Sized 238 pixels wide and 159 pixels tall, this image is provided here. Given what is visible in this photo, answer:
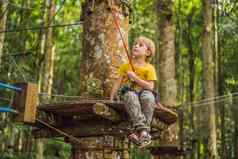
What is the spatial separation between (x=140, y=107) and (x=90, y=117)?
0.51 meters

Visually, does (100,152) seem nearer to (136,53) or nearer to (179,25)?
(136,53)

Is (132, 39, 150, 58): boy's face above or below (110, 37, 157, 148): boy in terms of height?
above

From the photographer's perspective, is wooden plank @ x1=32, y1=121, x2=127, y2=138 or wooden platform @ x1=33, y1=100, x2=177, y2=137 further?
wooden plank @ x1=32, y1=121, x2=127, y2=138

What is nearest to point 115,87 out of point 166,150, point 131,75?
point 131,75

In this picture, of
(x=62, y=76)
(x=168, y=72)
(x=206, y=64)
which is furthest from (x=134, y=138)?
(x=62, y=76)

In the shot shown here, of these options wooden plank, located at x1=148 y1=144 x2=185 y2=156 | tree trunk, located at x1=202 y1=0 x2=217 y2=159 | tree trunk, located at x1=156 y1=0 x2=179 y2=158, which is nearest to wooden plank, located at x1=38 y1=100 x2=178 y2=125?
wooden plank, located at x1=148 y1=144 x2=185 y2=156

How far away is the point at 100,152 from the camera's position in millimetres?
3666

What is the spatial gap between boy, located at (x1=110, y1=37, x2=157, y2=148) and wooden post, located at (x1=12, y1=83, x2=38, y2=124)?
676 millimetres

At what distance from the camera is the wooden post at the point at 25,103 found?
3279mm

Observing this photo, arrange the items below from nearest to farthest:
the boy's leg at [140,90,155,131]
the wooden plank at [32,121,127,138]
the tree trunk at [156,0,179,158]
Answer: the boy's leg at [140,90,155,131] < the wooden plank at [32,121,127,138] < the tree trunk at [156,0,179,158]

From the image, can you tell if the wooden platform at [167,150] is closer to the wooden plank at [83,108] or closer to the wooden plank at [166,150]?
the wooden plank at [166,150]

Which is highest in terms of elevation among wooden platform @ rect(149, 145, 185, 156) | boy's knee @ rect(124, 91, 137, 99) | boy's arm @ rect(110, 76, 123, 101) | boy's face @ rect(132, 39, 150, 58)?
boy's face @ rect(132, 39, 150, 58)

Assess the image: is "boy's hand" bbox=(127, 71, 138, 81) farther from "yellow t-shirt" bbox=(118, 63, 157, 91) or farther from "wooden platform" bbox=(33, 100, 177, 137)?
"wooden platform" bbox=(33, 100, 177, 137)

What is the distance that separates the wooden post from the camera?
3279 mm
